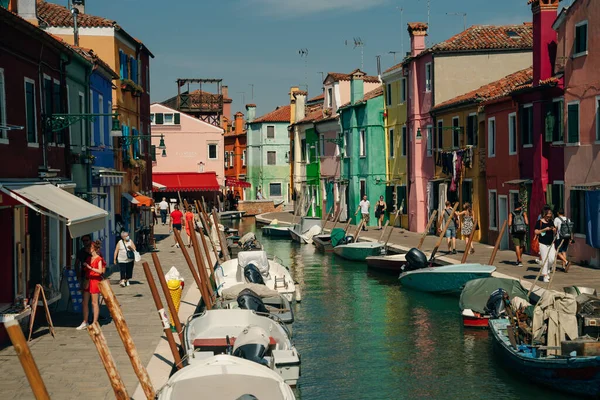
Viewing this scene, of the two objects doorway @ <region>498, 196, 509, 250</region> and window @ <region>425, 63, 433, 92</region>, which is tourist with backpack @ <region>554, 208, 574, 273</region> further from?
window @ <region>425, 63, 433, 92</region>

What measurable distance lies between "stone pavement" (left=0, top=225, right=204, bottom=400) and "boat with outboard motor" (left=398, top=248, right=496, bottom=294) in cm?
833

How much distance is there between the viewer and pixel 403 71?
140 feet

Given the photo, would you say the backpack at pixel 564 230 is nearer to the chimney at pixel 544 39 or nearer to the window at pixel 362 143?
the chimney at pixel 544 39

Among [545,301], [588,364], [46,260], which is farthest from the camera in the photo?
[46,260]

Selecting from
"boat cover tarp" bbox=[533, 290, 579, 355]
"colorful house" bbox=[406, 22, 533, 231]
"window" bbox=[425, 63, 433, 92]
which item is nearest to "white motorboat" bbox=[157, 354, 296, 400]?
"boat cover tarp" bbox=[533, 290, 579, 355]

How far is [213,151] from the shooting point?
7025 centimetres

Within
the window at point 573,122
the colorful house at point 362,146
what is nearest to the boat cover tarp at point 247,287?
the window at point 573,122

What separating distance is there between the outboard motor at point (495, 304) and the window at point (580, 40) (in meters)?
9.40

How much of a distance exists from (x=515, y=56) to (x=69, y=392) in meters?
30.7

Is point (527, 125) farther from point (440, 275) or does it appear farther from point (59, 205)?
point (59, 205)

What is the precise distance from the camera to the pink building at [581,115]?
80.0 ft

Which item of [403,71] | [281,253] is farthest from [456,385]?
[403,71]

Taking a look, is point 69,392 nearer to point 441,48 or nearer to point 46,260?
point 46,260

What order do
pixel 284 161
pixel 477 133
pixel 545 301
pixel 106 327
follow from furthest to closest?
pixel 284 161 → pixel 477 133 → pixel 106 327 → pixel 545 301
